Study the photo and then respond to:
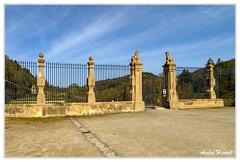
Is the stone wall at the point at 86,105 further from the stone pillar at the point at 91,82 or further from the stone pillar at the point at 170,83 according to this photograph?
the stone pillar at the point at 170,83

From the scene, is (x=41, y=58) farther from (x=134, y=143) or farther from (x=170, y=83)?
(x=170, y=83)

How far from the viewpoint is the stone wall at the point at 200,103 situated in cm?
1264

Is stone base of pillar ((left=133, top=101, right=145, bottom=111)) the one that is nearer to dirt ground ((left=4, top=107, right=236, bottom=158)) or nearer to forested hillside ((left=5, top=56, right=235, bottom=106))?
forested hillside ((left=5, top=56, right=235, bottom=106))

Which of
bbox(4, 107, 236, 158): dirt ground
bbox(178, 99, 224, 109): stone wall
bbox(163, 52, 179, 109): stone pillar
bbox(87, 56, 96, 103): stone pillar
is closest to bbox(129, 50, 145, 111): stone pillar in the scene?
bbox(163, 52, 179, 109): stone pillar

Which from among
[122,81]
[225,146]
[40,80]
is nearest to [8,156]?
[225,146]

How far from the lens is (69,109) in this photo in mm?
9969

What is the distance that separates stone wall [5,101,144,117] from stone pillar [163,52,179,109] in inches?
85.7

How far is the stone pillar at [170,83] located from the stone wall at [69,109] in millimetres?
2178

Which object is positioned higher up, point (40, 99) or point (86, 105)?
point (40, 99)

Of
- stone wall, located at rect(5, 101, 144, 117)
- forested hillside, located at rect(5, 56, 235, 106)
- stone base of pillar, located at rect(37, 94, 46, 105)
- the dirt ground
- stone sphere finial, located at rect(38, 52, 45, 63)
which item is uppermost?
stone sphere finial, located at rect(38, 52, 45, 63)

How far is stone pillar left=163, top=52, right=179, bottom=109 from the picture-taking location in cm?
1235

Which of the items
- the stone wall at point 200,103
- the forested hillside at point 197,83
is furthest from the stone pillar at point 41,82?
the forested hillside at point 197,83

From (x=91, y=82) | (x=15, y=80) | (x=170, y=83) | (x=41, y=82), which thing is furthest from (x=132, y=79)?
(x=15, y=80)

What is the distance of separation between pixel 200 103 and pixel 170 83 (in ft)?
8.68
